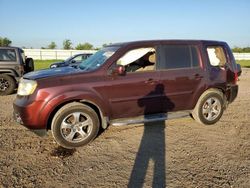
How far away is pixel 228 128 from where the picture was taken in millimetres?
6250

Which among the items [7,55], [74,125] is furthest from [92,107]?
[7,55]

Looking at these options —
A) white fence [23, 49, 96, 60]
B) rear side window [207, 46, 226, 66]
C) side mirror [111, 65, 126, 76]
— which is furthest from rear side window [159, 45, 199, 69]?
white fence [23, 49, 96, 60]

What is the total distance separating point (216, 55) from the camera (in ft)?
22.1

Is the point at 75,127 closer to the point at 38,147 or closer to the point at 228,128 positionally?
the point at 38,147

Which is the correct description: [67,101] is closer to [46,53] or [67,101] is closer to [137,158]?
[137,158]

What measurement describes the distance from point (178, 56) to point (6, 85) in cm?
713

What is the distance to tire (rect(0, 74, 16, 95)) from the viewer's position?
10.6 meters

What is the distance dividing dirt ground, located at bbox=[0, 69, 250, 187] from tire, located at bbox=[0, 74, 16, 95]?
4444 mm

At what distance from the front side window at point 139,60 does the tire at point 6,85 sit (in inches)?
254

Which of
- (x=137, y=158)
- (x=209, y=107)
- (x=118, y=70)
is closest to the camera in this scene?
(x=137, y=158)

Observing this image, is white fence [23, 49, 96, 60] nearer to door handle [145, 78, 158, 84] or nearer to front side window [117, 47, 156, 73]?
front side window [117, 47, 156, 73]

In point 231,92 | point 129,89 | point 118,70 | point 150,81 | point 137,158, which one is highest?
point 118,70

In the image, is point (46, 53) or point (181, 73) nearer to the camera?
point (181, 73)

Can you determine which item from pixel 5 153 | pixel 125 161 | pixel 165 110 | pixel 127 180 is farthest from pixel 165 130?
pixel 5 153
